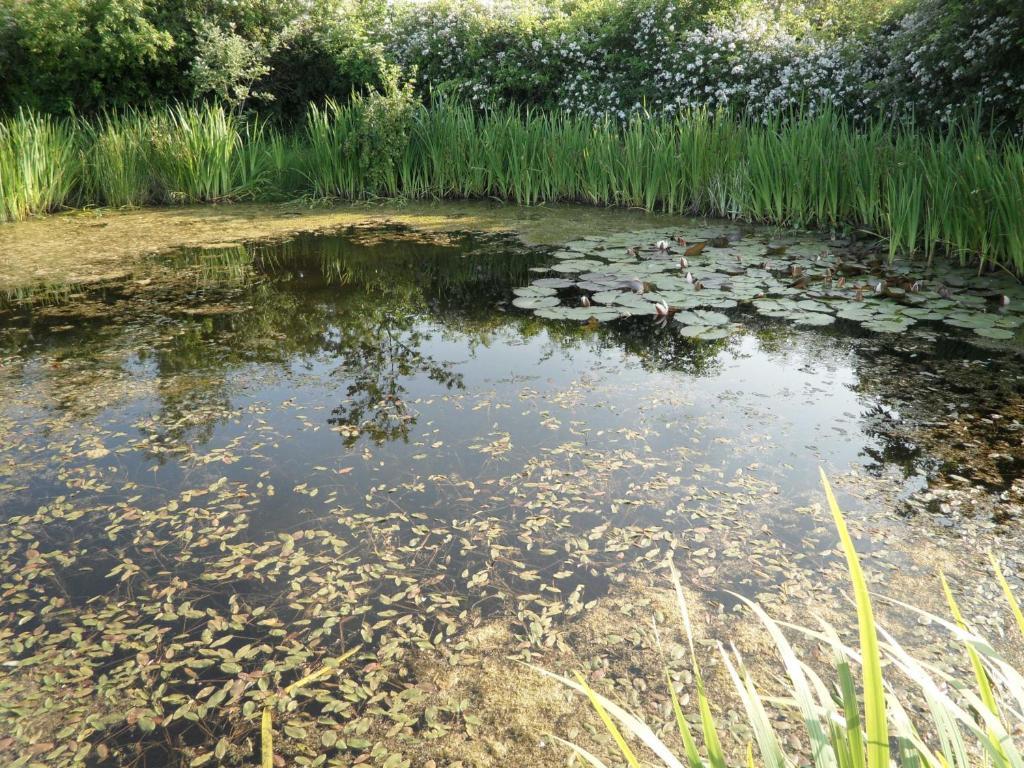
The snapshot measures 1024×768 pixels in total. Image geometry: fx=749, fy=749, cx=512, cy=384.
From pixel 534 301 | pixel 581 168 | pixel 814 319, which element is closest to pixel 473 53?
pixel 581 168

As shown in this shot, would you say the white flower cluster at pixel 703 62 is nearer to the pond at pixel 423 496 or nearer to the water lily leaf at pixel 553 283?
the pond at pixel 423 496

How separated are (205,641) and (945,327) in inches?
137

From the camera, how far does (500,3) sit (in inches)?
387

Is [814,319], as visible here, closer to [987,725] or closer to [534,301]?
[534,301]

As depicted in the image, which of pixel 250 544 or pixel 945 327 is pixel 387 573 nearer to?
pixel 250 544

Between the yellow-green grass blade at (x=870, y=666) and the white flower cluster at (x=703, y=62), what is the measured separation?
5943 mm

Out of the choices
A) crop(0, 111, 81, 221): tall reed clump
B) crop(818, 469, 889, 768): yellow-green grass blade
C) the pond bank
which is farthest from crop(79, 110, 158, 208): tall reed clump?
crop(818, 469, 889, 768): yellow-green grass blade

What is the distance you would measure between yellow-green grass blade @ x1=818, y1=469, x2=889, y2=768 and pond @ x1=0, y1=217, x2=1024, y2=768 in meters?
0.79

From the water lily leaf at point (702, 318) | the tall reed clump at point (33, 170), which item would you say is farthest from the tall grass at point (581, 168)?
the water lily leaf at point (702, 318)

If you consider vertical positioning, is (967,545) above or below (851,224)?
below

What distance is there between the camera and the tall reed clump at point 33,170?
246 inches

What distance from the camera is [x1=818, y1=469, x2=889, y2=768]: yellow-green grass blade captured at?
63cm

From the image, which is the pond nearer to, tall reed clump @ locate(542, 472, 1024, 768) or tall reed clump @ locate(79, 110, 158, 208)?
tall reed clump @ locate(542, 472, 1024, 768)

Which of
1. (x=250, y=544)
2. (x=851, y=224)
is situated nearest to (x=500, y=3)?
(x=851, y=224)
